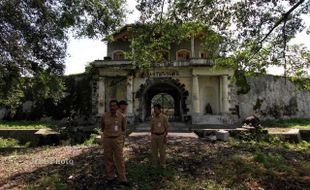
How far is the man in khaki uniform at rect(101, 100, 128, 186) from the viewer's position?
290 inches

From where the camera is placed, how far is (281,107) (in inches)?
1186

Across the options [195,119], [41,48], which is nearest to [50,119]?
[195,119]

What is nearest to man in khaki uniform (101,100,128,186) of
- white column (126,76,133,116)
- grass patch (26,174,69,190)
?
grass patch (26,174,69,190)

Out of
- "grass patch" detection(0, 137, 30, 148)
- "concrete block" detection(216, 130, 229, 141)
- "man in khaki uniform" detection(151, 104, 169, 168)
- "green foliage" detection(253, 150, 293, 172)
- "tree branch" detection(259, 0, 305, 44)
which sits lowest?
"grass patch" detection(0, 137, 30, 148)

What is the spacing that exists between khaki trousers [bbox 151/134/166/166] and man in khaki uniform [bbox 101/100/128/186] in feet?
4.36

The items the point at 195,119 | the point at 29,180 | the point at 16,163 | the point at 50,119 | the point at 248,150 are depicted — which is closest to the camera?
the point at 29,180

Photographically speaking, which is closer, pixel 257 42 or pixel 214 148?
pixel 214 148

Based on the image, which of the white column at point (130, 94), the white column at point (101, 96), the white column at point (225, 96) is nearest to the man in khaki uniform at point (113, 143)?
the white column at point (130, 94)

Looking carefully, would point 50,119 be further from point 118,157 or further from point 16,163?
point 118,157

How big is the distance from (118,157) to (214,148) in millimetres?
5318

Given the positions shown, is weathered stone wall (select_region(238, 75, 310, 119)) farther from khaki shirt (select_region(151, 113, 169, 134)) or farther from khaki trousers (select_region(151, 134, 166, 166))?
khaki shirt (select_region(151, 113, 169, 134))

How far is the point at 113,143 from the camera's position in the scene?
738cm

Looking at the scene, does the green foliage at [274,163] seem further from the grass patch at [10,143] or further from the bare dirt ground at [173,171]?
the grass patch at [10,143]

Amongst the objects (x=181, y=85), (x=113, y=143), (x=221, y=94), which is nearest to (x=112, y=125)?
(x=113, y=143)
